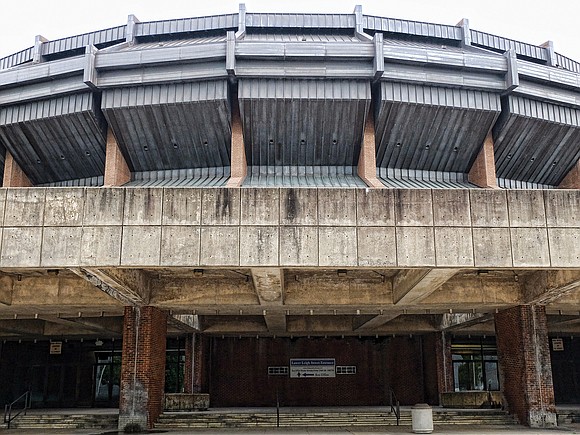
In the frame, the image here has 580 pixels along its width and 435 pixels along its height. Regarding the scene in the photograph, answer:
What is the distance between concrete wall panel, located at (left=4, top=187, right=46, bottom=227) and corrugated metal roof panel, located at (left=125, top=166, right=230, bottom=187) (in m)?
13.7

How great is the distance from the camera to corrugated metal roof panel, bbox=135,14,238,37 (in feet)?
90.1

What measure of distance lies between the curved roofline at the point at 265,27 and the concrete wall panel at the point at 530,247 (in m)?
17.2

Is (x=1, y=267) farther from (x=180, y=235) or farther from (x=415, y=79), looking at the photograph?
(x=415, y=79)

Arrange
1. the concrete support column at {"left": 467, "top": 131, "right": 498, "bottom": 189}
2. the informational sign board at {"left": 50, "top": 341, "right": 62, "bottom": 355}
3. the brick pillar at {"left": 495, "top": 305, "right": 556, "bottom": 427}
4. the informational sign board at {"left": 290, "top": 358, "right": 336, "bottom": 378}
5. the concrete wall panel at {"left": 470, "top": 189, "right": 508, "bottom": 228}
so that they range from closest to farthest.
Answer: the concrete wall panel at {"left": 470, "top": 189, "right": 508, "bottom": 228} → the brick pillar at {"left": 495, "top": 305, "right": 556, "bottom": 427} → the concrete support column at {"left": 467, "top": 131, "right": 498, "bottom": 189} → the informational sign board at {"left": 50, "top": 341, "right": 62, "bottom": 355} → the informational sign board at {"left": 290, "top": 358, "right": 336, "bottom": 378}

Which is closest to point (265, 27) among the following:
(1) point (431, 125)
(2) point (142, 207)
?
(1) point (431, 125)

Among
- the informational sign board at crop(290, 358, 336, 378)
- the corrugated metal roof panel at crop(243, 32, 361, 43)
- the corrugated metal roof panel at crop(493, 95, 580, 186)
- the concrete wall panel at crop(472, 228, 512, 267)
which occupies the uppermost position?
the corrugated metal roof panel at crop(243, 32, 361, 43)

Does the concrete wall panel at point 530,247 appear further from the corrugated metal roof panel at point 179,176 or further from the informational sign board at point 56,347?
the informational sign board at point 56,347

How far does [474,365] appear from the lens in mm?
29750

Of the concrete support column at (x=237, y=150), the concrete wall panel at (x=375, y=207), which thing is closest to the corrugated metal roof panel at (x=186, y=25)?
the concrete support column at (x=237, y=150)

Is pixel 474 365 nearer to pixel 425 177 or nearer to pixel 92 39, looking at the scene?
pixel 425 177

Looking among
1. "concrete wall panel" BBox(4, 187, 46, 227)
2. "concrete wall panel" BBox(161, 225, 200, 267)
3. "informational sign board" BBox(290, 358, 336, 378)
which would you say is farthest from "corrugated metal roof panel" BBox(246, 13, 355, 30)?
"concrete wall panel" BBox(161, 225, 200, 267)

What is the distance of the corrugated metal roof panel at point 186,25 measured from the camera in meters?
27.5

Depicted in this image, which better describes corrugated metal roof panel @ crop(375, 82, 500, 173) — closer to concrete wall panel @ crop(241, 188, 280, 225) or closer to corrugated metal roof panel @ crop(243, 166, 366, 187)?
corrugated metal roof panel @ crop(243, 166, 366, 187)

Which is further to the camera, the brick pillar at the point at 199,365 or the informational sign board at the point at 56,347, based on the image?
the informational sign board at the point at 56,347
